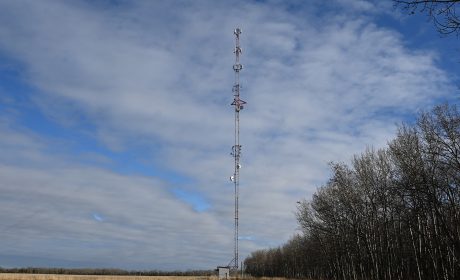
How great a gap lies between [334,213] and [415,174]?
70.1ft

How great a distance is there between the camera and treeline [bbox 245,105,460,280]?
102ft

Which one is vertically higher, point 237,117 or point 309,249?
point 237,117

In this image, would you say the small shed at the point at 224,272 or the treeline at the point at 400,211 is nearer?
the treeline at the point at 400,211

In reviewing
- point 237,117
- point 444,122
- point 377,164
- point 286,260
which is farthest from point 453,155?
point 286,260

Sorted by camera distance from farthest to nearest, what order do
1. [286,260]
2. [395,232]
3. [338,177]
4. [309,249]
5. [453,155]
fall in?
[286,260] < [309,249] < [338,177] < [395,232] < [453,155]

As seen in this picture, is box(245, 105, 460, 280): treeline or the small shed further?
the small shed

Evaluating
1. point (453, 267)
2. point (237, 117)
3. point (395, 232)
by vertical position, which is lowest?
point (453, 267)

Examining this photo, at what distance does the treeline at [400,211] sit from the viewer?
30953 mm

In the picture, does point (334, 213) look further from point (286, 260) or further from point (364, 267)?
point (286, 260)

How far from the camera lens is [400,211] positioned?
39312mm

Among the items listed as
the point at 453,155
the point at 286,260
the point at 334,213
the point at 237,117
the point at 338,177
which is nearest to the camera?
the point at 453,155

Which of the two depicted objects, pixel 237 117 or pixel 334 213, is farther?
pixel 237 117

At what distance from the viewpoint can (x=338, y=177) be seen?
4728cm

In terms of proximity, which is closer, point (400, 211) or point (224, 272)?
point (400, 211)
